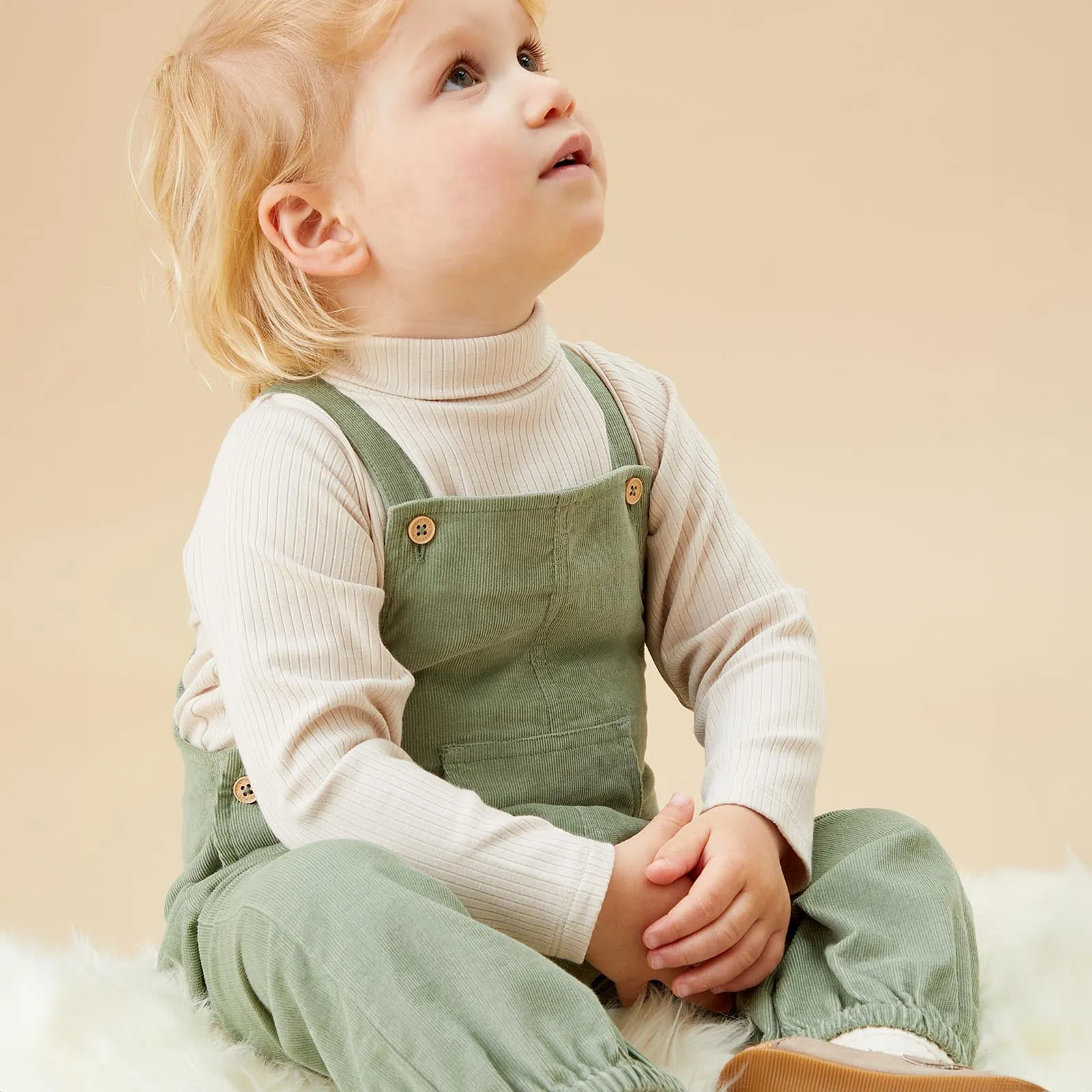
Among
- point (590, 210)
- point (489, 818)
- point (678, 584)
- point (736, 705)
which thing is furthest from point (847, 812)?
point (590, 210)

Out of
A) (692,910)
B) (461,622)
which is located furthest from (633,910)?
(461,622)

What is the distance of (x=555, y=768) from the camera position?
50.3 inches

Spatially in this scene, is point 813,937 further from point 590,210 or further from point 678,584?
point 590,210

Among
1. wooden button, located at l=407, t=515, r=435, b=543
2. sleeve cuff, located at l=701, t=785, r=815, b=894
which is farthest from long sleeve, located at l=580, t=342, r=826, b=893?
wooden button, located at l=407, t=515, r=435, b=543

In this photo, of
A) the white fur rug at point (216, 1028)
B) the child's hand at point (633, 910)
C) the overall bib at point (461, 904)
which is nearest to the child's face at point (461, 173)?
the overall bib at point (461, 904)

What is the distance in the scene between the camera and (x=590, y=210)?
127cm

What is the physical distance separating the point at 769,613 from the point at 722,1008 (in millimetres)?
334

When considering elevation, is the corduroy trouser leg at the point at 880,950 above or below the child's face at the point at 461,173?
below

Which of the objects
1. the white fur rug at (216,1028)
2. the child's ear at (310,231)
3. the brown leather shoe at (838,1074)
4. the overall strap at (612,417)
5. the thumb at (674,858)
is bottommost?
the white fur rug at (216,1028)

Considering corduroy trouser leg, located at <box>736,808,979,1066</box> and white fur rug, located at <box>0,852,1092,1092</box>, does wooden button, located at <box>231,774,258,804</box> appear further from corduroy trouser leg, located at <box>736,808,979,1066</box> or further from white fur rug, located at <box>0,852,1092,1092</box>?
corduroy trouser leg, located at <box>736,808,979,1066</box>

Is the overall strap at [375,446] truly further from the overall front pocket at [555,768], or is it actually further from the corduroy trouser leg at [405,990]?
the corduroy trouser leg at [405,990]

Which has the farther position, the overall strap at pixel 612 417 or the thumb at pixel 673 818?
the overall strap at pixel 612 417

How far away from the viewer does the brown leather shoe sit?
0.96 metres

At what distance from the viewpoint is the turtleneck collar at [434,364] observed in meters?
1.30
